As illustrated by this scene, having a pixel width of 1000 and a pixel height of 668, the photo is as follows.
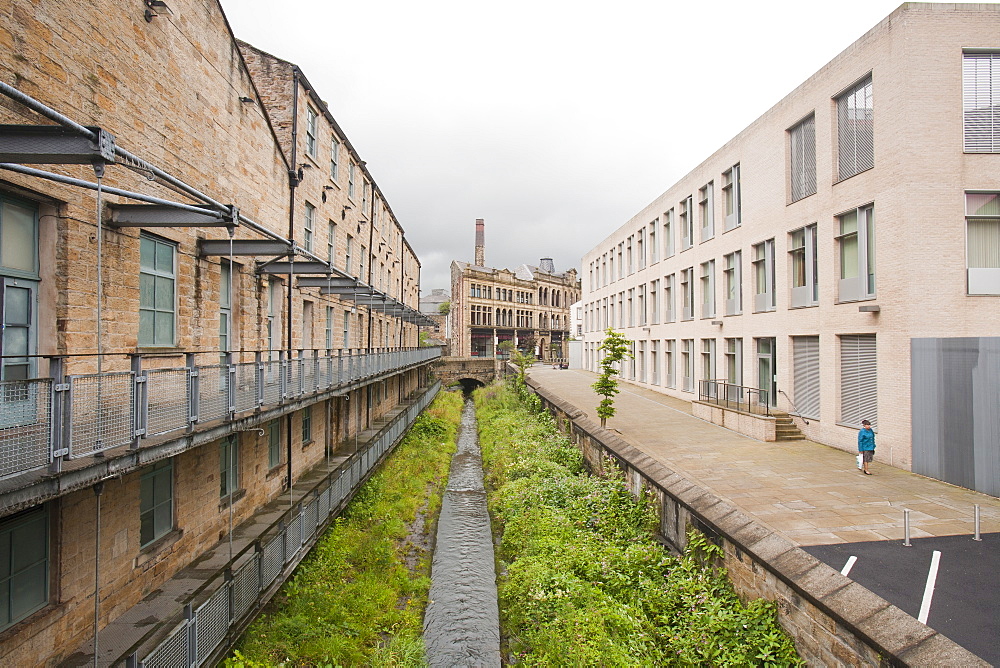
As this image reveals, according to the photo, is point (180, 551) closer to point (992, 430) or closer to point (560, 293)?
point (992, 430)

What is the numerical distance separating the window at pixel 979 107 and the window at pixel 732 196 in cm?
682

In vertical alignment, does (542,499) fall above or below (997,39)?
below

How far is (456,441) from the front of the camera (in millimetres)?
25359

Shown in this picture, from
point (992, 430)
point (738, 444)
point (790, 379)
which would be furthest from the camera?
point (790, 379)

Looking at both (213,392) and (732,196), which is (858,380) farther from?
(213,392)

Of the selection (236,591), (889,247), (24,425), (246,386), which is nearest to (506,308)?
(889,247)

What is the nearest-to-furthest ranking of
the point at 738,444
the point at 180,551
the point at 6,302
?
1. the point at 6,302
2. the point at 180,551
3. the point at 738,444

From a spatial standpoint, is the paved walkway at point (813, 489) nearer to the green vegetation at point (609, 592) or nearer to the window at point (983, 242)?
the green vegetation at point (609, 592)

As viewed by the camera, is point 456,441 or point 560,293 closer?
point 456,441

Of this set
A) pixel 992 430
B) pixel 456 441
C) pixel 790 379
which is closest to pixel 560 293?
pixel 456 441

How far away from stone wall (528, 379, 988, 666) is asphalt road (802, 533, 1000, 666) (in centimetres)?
49

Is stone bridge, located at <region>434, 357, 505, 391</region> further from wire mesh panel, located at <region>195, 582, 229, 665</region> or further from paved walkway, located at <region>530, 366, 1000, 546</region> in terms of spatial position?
wire mesh panel, located at <region>195, 582, 229, 665</region>

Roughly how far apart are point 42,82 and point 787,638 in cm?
1021

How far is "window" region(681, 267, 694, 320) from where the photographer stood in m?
21.4
